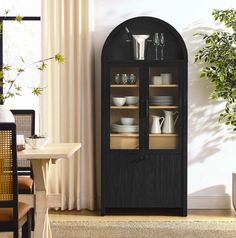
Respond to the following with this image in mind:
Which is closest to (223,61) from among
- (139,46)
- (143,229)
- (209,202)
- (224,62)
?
(224,62)

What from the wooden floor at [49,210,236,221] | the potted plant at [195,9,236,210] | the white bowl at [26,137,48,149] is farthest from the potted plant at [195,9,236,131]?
the white bowl at [26,137,48,149]

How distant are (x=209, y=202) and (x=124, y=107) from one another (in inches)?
54.5

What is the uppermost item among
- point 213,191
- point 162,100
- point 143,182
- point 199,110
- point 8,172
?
point 162,100

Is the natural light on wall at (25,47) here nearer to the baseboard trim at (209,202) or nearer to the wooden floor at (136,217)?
the wooden floor at (136,217)

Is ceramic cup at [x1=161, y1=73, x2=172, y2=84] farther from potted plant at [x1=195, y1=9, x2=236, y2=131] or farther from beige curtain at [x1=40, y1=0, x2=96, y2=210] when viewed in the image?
beige curtain at [x1=40, y1=0, x2=96, y2=210]

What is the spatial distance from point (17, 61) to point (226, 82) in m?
2.29

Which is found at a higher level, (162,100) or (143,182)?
(162,100)

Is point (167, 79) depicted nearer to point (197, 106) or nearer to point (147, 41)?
point (147, 41)

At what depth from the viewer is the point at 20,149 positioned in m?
3.73

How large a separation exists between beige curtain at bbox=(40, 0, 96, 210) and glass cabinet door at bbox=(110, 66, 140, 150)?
33 centimetres

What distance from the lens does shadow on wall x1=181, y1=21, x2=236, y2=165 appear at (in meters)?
6.04

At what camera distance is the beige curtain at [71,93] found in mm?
5914

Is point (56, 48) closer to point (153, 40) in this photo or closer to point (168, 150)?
point (153, 40)

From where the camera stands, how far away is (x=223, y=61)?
5660 mm
